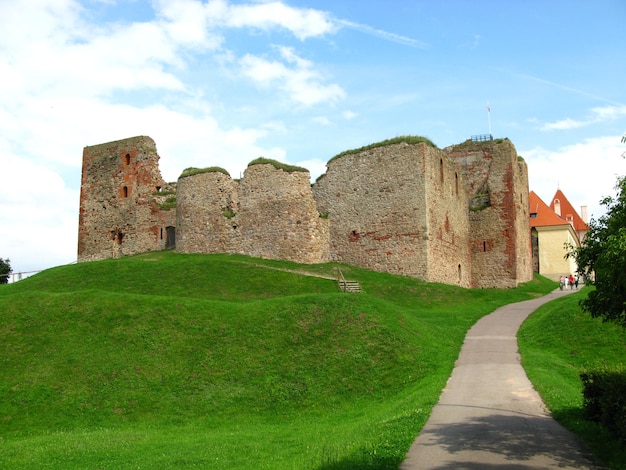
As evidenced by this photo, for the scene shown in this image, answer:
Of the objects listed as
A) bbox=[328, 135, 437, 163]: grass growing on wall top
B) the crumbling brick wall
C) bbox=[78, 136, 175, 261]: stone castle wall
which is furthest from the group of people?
bbox=[78, 136, 175, 261]: stone castle wall

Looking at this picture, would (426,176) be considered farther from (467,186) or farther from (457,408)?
(457,408)

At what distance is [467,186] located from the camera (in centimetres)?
4850

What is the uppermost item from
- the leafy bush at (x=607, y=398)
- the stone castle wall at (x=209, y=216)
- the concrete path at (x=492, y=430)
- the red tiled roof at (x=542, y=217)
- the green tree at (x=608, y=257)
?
the red tiled roof at (x=542, y=217)

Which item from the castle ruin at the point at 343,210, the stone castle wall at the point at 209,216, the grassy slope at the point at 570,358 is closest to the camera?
the grassy slope at the point at 570,358

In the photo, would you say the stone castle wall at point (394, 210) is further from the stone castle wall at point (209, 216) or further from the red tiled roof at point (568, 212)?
the red tiled roof at point (568, 212)

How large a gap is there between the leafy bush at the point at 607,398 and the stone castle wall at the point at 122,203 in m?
36.7

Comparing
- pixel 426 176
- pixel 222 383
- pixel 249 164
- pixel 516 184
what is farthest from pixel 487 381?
pixel 516 184

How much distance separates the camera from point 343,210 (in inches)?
1629

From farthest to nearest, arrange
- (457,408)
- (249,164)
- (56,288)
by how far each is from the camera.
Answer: (249,164) < (56,288) < (457,408)

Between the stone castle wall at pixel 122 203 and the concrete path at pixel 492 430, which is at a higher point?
the stone castle wall at pixel 122 203

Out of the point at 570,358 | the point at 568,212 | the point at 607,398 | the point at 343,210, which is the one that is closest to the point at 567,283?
the point at 343,210

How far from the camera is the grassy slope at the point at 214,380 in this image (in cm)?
1393

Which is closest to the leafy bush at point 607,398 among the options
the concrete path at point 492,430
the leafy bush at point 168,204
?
the concrete path at point 492,430

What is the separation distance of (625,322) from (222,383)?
38.5ft
